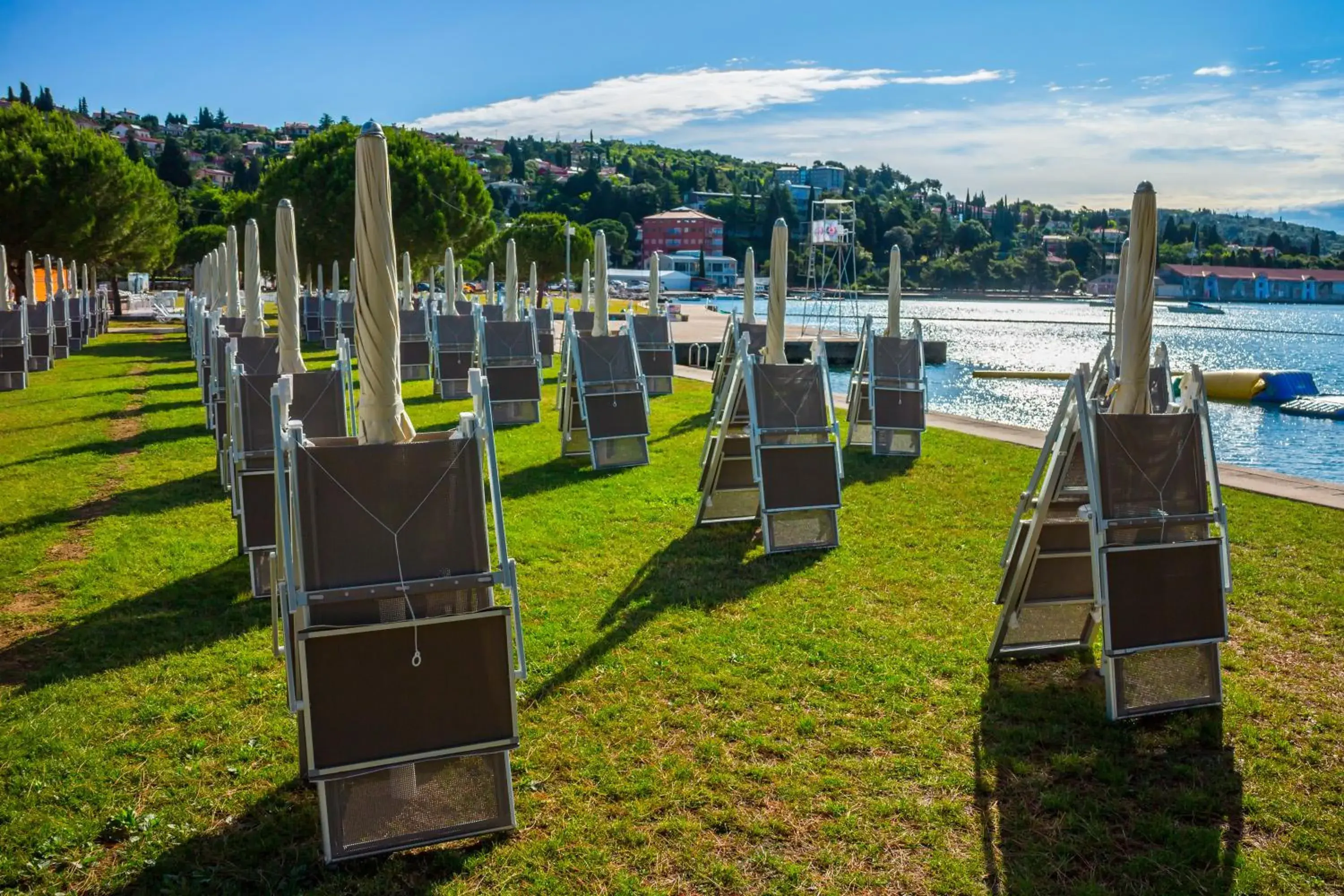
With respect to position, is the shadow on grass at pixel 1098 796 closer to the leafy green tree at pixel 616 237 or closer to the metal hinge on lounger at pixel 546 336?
the metal hinge on lounger at pixel 546 336

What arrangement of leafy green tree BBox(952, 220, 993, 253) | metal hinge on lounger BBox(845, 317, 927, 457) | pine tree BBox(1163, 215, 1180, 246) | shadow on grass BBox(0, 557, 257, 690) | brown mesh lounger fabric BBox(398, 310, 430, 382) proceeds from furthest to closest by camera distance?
pine tree BBox(1163, 215, 1180, 246) < leafy green tree BBox(952, 220, 993, 253) < brown mesh lounger fabric BBox(398, 310, 430, 382) < metal hinge on lounger BBox(845, 317, 927, 457) < shadow on grass BBox(0, 557, 257, 690)

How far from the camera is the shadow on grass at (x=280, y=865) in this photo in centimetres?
348

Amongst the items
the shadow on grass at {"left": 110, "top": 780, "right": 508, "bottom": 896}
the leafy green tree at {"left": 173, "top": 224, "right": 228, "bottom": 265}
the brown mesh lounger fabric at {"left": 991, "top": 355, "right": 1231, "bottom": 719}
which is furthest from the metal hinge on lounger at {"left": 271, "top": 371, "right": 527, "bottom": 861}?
the leafy green tree at {"left": 173, "top": 224, "right": 228, "bottom": 265}

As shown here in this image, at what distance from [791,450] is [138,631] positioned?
479cm

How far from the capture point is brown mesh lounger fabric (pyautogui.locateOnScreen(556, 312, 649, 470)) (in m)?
11.1

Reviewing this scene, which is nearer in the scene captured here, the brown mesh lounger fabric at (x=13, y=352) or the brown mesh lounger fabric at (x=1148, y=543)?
the brown mesh lounger fabric at (x=1148, y=543)

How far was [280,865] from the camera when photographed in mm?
3617

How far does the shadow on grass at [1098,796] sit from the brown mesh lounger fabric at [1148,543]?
0.66 ft

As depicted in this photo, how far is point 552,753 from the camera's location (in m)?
4.50

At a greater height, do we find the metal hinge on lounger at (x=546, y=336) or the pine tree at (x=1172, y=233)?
the pine tree at (x=1172, y=233)

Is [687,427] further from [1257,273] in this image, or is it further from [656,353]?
[1257,273]

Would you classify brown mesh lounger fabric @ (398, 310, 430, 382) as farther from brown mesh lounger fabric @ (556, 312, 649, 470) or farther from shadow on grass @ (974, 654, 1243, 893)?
shadow on grass @ (974, 654, 1243, 893)

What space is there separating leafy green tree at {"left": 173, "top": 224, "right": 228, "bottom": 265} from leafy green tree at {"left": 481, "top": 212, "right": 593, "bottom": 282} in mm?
17044

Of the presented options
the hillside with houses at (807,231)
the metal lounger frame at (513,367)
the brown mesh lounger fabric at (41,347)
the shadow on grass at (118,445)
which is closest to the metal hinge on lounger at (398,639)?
the shadow on grass at (118,445)
